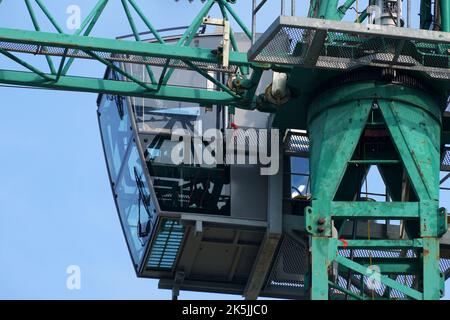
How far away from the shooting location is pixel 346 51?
33.3 metres

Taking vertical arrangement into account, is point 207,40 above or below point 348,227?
above

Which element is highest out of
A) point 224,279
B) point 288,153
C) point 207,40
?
point 207,40

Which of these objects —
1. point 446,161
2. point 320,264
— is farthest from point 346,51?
point 446,161

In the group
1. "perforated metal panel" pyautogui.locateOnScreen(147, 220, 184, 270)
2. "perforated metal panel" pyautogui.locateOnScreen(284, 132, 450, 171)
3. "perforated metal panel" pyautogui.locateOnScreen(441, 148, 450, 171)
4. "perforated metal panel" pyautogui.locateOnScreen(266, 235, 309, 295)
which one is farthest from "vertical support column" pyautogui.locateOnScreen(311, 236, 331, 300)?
"perforated metal panel" pyautogui.locateOnScreen(441, 148, 450, 171)

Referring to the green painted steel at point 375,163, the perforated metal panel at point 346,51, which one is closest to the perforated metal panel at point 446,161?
the green painted steel at point 375,163

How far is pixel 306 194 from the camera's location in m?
38.7

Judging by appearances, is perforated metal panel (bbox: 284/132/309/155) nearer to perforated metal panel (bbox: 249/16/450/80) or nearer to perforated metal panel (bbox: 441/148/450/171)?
perforated metal panel (bbox: 441/148/450/171)

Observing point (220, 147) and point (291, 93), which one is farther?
point (220, 147)

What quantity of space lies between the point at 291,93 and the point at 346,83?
4.99 ft

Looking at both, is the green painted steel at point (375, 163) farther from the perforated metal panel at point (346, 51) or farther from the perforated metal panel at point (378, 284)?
the perforated metal panel at point (378, 284)

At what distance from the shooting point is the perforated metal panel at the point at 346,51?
107ft
